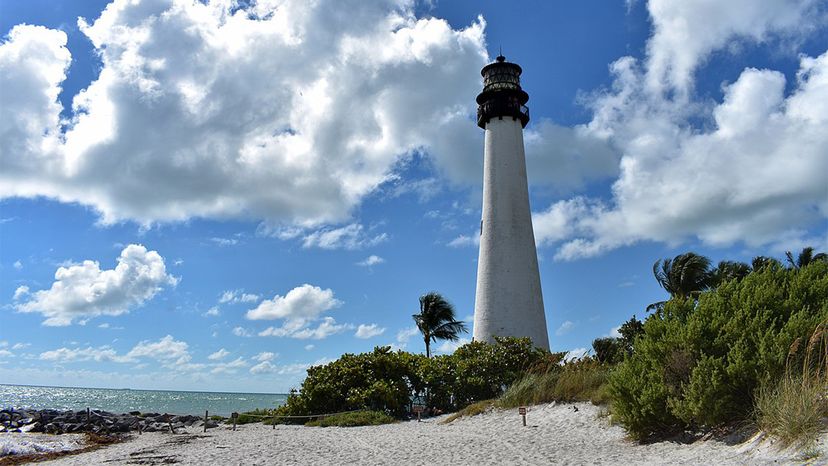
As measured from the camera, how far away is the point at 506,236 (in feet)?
79.4

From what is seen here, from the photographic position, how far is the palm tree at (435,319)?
32250 mm

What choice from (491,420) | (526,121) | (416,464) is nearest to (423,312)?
(526,121)

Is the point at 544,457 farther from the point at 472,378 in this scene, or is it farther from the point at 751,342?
the point at 472,378

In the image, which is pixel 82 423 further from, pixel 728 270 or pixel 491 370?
pixel 728 270

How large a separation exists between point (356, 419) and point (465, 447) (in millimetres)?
8061

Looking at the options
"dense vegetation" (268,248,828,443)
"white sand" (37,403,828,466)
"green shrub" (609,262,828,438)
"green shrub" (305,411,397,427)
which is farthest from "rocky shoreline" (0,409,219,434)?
"green shrub" (609,262,828,438)

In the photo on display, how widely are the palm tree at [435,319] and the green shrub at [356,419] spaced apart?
12698 mm

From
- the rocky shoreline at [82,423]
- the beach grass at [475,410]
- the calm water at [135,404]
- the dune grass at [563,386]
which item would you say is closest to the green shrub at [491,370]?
the dune grass at [563,386]

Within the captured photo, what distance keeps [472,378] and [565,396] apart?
5.22m

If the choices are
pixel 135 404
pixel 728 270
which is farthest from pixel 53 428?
pixel 135 404

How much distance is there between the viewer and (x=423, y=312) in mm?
32375

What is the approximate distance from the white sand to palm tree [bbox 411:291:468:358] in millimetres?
13918

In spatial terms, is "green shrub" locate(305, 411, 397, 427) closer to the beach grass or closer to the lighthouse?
the beach grass

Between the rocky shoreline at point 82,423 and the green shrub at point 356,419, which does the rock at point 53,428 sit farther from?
the green shrub at point 356,419
